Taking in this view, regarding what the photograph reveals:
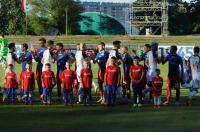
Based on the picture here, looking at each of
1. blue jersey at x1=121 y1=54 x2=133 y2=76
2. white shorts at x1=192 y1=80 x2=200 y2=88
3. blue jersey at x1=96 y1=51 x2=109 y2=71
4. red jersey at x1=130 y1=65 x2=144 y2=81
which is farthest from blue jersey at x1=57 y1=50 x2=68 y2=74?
white shorts at x1=192 y1=80 x2=200 y2=88

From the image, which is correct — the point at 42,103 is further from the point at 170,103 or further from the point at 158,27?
the point at 158,27

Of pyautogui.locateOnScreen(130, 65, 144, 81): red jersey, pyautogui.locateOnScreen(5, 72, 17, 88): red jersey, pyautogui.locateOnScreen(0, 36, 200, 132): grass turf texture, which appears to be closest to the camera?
pyautogui.locateOnScreen(0, 36, 200, 132): grass turf texture

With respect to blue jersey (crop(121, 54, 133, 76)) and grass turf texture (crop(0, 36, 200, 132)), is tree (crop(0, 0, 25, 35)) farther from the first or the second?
grass turf texture (crop(0, 36, 200, 132))

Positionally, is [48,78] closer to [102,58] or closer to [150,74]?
[102,58]

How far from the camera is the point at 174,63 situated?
62.2ft

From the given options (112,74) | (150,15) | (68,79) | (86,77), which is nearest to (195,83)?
(112,74)

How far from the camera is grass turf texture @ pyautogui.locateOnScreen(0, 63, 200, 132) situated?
14.2m

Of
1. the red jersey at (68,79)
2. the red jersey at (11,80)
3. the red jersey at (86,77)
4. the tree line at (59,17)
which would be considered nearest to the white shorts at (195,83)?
the red jersey at (86,77)

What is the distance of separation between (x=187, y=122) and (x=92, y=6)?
144m

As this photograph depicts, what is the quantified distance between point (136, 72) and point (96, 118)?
2.84m

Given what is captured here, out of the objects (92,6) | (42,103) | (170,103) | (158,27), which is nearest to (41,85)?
(42,103)

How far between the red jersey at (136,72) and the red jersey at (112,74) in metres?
0.48

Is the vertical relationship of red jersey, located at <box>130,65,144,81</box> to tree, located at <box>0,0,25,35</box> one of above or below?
below

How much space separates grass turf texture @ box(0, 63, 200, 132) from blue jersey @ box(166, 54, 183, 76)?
1.16 metres
